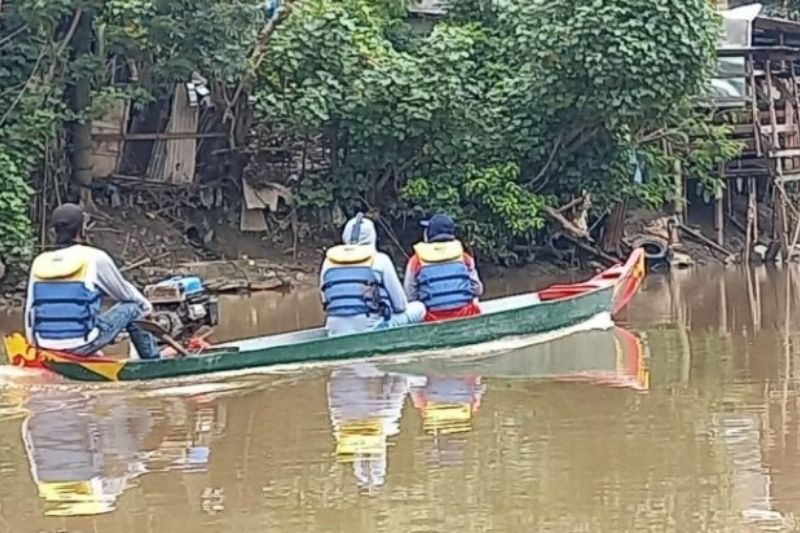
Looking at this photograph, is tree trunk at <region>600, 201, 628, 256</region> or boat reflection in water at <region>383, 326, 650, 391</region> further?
tree trunk at <region>600, 201, 628, 256</region>

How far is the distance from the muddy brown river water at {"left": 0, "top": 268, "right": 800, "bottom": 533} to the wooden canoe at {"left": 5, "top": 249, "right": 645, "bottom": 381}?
0.13 metres

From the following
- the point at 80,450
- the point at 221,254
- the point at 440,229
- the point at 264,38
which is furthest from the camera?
the point at 221,254

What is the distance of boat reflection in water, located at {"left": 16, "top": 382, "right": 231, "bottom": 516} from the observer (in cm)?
698

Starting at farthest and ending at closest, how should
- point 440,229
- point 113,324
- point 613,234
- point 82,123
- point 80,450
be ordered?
point 613,234
point 82,123
point 440,229
point 113,324
point 80,450

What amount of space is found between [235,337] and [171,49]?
18.5 ft

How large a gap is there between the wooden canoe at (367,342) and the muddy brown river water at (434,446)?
0.13 m

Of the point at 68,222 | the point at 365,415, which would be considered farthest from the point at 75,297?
the point at 365,415

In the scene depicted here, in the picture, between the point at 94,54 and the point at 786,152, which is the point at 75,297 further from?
the point at 786,152

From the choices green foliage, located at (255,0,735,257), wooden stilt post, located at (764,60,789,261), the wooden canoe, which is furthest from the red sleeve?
wooden stilt post, located at (764,60,789,261)

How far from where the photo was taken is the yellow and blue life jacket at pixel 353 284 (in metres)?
11.2

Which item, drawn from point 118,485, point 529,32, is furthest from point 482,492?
point 529,32

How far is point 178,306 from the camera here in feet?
35.2

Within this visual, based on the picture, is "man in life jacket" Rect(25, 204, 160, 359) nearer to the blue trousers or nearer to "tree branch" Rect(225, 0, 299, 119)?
the blue trousers

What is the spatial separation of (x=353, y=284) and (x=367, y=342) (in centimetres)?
51
